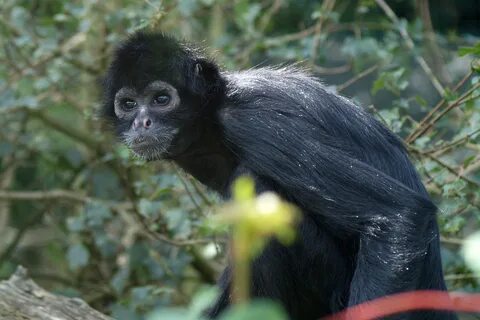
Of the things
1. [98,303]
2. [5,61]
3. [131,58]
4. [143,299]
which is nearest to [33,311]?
[143,299]

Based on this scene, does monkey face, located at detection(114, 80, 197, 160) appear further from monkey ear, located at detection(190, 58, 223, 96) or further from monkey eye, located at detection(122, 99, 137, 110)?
monkey ear, located at detection(190, 58, 223, 96)

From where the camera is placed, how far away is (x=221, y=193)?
7.12 meters

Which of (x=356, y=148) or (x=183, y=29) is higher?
(x=183, y=29)

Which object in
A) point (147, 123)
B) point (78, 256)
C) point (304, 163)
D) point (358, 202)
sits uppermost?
point (147, 123)

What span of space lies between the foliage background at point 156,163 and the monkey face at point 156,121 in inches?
28.1

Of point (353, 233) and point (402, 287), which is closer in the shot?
point (402, 287)

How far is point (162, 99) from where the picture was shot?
22.4 feet

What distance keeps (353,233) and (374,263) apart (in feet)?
1.30

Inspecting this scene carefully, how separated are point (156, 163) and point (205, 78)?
83.9 inches

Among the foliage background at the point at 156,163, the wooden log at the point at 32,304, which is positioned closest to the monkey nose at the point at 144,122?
the foliage background at the point at 156,163

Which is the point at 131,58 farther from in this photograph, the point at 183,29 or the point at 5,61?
the point at 183,29

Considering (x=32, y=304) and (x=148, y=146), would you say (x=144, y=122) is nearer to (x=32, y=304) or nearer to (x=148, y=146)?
(x=148, y=146)

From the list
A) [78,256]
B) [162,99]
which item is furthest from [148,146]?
[78,256]

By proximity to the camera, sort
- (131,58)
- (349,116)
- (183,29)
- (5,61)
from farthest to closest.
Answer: (183,29), (5,61), (131,58), (349,116)
